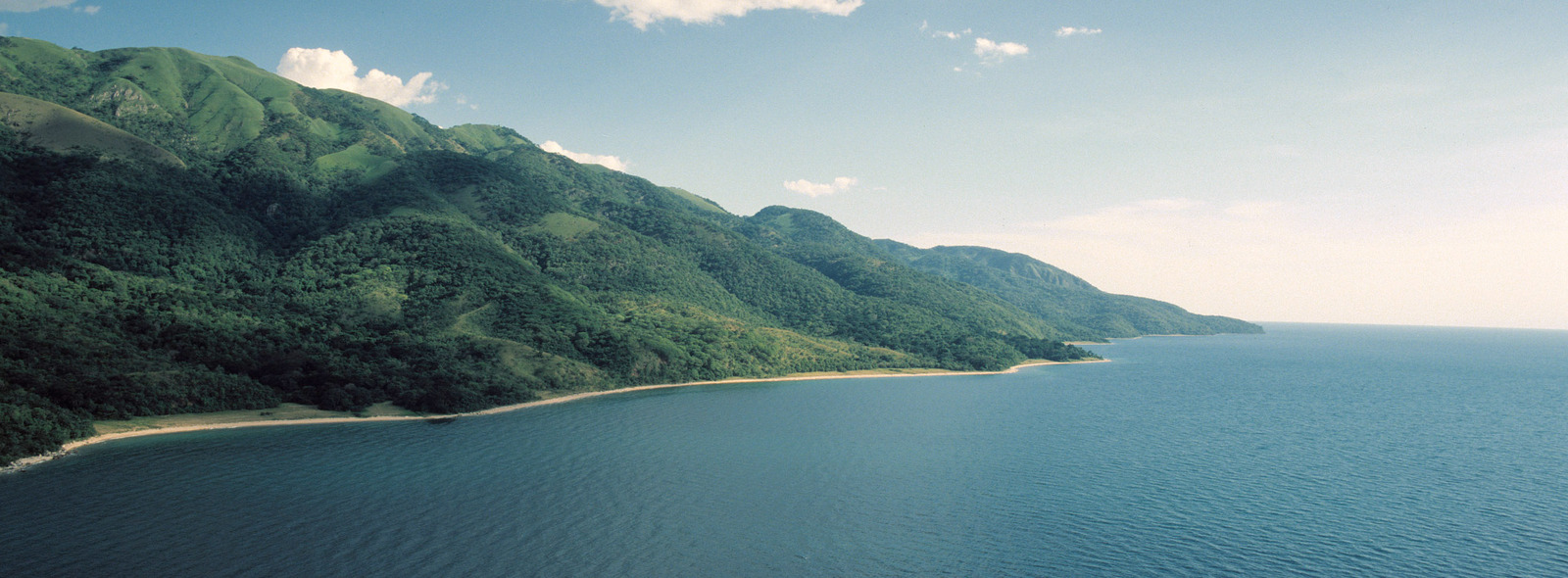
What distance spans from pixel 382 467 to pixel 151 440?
4190cm

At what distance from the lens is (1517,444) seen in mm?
102812

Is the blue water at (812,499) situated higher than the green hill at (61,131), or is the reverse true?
the green hill at (61,131)

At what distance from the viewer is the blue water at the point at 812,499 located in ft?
192

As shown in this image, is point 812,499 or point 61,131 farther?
point 61,131

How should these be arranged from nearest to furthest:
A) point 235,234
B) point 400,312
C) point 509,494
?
point 509,494 → point 400,312 → point 235,234

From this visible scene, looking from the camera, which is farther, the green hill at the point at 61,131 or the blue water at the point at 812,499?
the green hill at the point at 61,131

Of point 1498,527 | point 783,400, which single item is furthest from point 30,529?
point 1498,527

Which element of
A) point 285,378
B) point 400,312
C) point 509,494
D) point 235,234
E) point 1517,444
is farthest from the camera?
point 235,234

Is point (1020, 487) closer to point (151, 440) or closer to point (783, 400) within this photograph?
point (783, 400)

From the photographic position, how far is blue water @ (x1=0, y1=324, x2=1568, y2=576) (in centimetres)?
5866

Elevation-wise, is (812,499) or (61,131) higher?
(61,131)

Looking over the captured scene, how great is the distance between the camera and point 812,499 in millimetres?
77500

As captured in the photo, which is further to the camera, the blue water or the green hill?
the green hill

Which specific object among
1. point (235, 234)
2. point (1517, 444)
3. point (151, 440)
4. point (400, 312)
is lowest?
point (151, 440)
